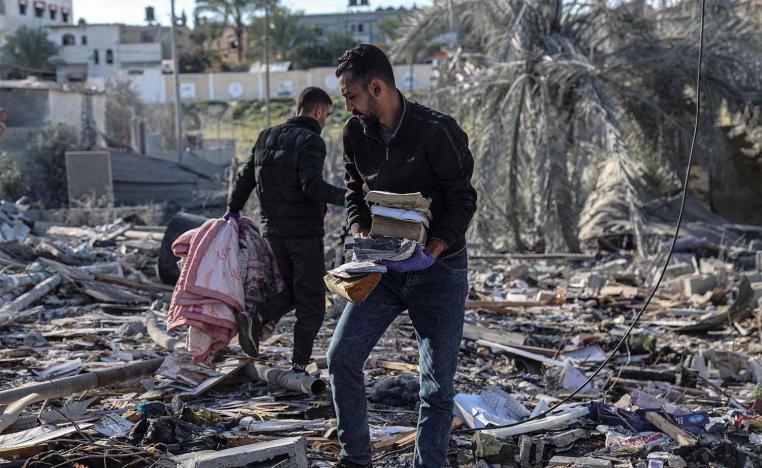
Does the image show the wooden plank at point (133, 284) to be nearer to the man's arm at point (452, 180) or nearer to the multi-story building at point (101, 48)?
the man's arm at point (452, 180)

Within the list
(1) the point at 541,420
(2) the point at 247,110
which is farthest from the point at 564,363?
(2) the point at 247,110

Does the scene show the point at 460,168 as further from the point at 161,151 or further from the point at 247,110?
the point at 247,110

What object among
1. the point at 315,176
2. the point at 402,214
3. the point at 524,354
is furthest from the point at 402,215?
the point at 524,354

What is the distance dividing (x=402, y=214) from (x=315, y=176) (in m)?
2.07

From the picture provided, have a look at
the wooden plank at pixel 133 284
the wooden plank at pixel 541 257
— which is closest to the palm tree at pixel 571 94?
the wooden plank at pixel 541 257

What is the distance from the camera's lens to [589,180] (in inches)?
639

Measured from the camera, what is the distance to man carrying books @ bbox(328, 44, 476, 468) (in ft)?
12.3

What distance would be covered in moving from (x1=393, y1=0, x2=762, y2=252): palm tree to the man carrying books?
9.82 metres

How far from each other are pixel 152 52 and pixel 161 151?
34.8 m

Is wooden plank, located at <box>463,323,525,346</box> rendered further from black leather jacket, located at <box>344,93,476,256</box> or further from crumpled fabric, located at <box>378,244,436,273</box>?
crumpled fabric, located at <box>378,244,436,273</box>

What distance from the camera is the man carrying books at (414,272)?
12.3 feet

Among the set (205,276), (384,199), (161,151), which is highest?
(384,199)

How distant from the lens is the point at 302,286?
5844 mm

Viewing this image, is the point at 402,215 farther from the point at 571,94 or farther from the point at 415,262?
the point at 571,94
